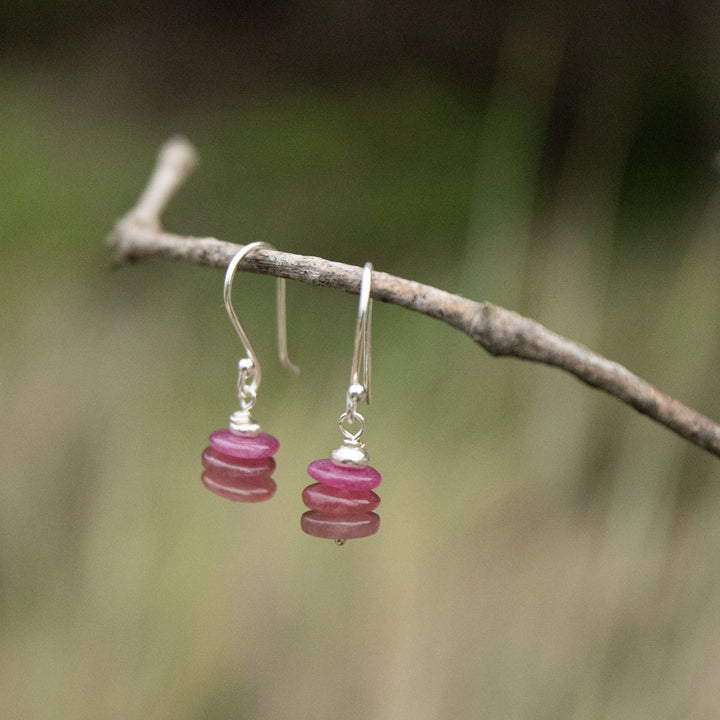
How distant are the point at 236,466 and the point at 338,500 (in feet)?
0.32

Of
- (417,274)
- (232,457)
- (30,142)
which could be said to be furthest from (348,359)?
(30,142)

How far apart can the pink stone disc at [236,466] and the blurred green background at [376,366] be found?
Result: 0.41 meters

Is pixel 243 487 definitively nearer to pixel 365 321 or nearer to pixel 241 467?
pixel 241 467

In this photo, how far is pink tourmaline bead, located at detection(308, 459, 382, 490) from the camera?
57 cm

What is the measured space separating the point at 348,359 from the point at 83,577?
502 millimetres

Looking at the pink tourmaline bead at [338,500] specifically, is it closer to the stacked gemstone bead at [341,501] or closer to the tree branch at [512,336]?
the stacked gemstone bead at [341,501]

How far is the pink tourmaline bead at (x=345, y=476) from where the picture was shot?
22.5 inches

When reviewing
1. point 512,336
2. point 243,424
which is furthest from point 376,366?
point 512,336

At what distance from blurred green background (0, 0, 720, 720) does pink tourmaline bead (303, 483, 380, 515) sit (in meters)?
0.43

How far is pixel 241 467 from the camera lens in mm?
623

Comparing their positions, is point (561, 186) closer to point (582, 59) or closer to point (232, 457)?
point (582, 59)

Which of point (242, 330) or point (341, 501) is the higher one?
point (242, 330)

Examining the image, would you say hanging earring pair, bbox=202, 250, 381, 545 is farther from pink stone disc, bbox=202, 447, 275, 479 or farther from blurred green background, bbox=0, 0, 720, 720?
blurred green background, bbox=0, 0, 720, 720

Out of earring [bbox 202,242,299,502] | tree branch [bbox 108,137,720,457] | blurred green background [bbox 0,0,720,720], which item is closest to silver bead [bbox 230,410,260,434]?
earring [bbox 202,242,299,502]
